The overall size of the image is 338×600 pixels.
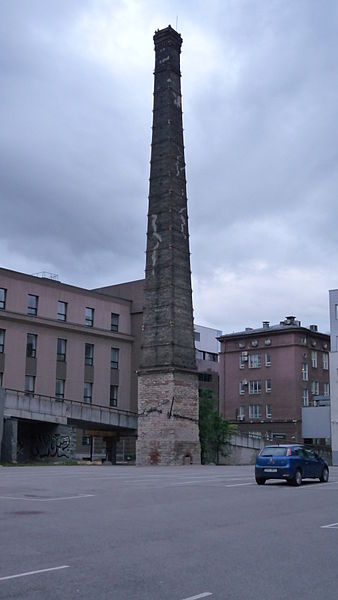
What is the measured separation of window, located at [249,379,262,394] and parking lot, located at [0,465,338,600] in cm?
6171

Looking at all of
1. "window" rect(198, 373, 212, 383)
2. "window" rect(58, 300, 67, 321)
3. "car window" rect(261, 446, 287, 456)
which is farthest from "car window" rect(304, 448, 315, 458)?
"window" rect(198, 373, 212, 383)

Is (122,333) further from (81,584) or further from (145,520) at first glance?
(81,584)

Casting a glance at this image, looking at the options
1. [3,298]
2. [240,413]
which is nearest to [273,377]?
[240,413]

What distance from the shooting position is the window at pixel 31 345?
190 feet

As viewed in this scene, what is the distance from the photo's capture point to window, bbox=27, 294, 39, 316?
193 feet

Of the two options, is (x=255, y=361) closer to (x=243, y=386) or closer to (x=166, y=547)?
A: (x=243, y=386)

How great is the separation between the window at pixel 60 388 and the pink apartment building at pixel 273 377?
24956 millimetres

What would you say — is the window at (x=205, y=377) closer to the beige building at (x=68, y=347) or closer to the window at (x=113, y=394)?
the beige building at (x=68, y=347)

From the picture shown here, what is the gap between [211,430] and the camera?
183 feet

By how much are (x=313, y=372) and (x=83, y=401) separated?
30665mm

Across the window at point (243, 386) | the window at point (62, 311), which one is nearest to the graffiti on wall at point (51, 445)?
the window at point (62, 311)

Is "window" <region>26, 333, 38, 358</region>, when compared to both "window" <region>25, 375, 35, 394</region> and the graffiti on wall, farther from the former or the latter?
the graffiti on wall

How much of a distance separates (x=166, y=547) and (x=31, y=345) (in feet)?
163

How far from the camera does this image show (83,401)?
6162 centimetres
